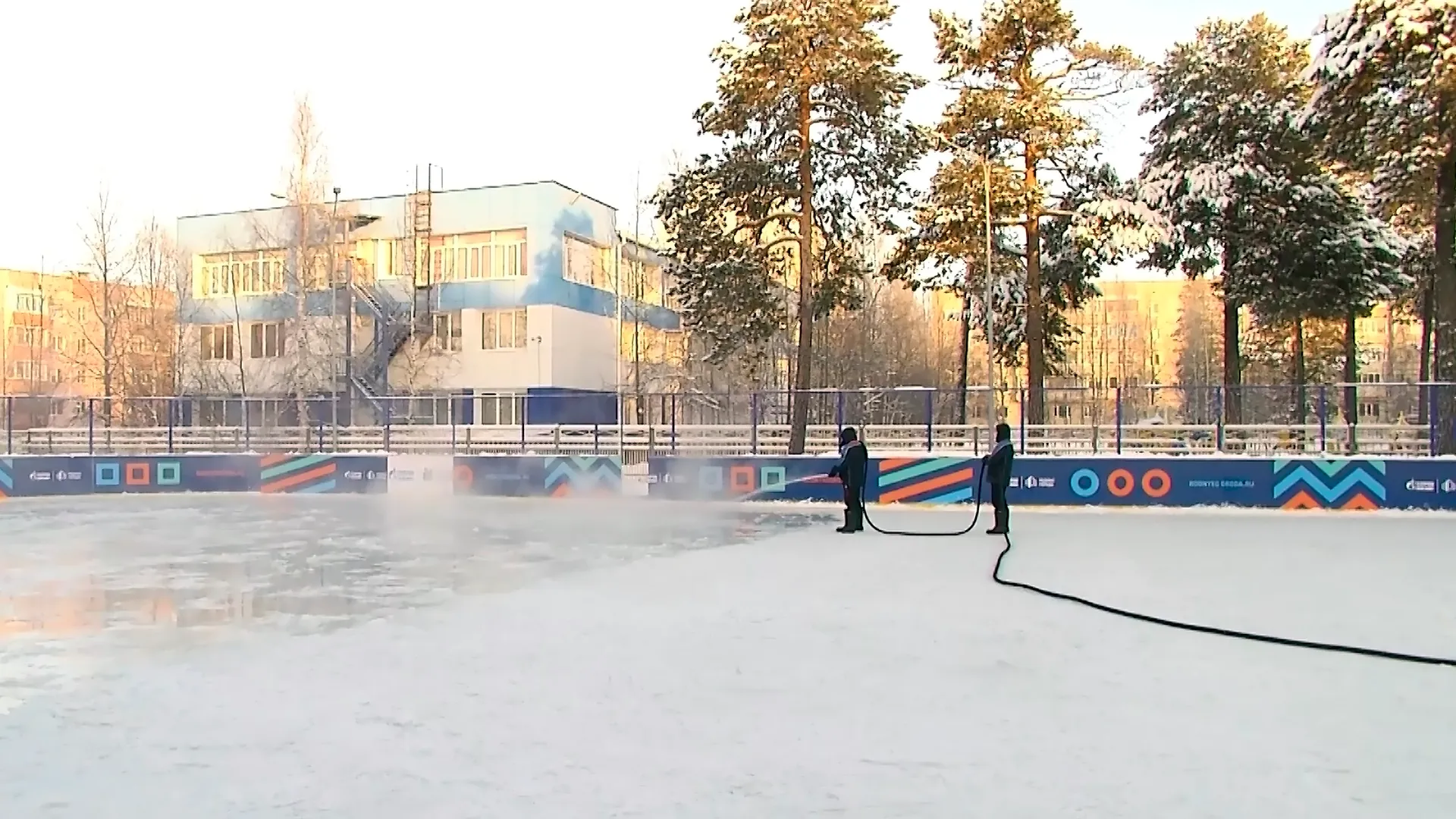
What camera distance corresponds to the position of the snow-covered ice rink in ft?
15.3

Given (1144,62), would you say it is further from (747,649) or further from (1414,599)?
(747,649)

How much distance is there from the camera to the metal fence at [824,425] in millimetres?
22531

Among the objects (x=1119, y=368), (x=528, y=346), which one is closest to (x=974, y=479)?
(x=528, y=346)

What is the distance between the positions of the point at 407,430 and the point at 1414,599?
26.2 metres

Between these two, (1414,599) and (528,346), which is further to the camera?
(528,346)

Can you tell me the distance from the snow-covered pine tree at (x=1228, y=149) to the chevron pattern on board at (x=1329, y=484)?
886cm

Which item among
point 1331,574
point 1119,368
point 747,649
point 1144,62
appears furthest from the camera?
point 1119,368

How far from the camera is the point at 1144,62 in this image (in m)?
29.6

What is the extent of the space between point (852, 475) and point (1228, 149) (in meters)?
19.7

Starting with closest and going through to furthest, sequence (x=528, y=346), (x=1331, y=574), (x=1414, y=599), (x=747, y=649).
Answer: (x=747, y=649) → (x=1414, y=599) → (x=1331, y=574) → (x=528, y=346)

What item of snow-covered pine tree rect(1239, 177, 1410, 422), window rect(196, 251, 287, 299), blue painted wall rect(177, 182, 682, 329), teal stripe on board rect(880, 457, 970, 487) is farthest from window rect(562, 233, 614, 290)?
snow-covered pine tree rect(1239, 177, 1410, 422)

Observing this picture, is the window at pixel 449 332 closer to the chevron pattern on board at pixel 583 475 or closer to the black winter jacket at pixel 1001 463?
the chevron pattern on board at pixel 583 475

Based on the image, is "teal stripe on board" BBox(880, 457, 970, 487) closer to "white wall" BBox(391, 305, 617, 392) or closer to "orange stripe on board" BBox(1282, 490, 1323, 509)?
A: "orange stripe on board" BBox(1282, 490, 1323, 509)

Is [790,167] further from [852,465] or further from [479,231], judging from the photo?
[479,231]
